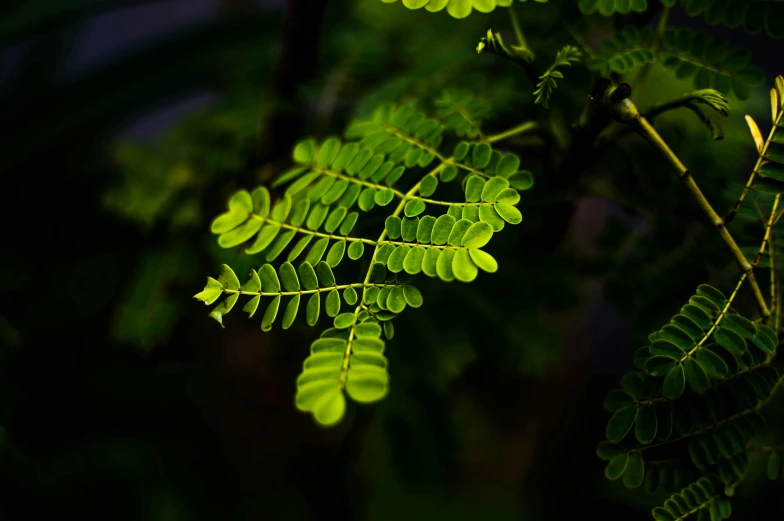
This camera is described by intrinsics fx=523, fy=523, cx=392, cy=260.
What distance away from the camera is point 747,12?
0.45 metres

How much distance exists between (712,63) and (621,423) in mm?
350

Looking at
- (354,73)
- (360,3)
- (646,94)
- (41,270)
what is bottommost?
(41,270)

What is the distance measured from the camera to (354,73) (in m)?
0.86

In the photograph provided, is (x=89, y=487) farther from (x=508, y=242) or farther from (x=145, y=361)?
(x=508, y=242)

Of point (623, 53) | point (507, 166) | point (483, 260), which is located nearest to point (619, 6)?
point (623, 53)

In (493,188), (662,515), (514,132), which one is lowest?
(662,515)

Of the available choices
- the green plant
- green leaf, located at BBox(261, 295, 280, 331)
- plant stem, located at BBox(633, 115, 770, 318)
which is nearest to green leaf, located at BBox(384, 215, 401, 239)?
Answer: the green plant

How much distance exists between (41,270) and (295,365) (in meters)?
0.56

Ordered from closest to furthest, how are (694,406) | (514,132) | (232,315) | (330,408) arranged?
(330,408)
(694,406)
(514,132)
(232,315)

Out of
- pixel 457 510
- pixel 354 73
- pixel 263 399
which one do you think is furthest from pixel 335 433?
pixel 354 73

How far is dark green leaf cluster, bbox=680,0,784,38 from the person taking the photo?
446 millimetres

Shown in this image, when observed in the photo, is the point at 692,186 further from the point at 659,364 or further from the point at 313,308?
the point at 313,308

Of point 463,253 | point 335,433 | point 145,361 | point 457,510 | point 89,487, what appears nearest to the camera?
point 463,253

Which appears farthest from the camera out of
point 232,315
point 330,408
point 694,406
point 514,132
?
point 232,315
